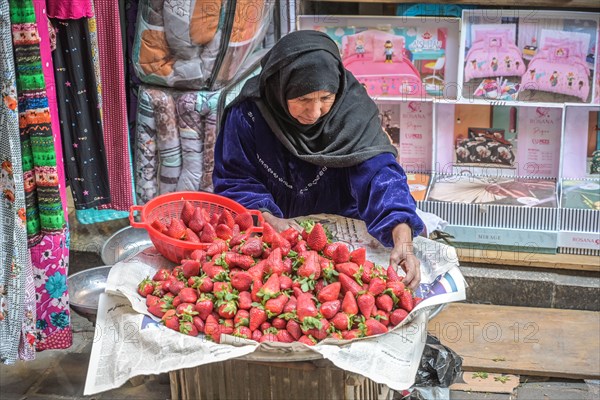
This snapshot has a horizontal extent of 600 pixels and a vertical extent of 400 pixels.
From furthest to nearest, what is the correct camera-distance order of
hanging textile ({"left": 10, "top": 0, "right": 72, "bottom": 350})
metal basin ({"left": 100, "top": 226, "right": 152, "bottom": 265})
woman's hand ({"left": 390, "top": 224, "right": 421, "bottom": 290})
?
metal basin ({"left": 100, "top": 226, "right": 152, "bottom": 265}), hanging textile ({"left": 10, "top": 0, "right": 72, "bottom": 350}), woman's hand ({"left": 390, "top": 224, "right": 421, "bottom": 290})

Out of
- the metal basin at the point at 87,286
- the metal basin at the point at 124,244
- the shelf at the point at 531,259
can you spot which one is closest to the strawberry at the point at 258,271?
the metal basin at the point at 87,286

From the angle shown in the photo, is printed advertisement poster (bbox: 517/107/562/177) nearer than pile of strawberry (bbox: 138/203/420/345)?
No

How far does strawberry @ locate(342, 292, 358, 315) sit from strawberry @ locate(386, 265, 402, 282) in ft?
0.55

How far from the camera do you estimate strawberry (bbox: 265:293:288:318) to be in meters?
2.12

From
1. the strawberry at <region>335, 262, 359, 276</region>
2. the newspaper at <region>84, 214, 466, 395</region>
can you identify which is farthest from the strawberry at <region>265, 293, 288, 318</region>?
the strawberry at <region>335, 262, 359, 276</region>

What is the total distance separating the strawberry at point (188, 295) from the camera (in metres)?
2.19

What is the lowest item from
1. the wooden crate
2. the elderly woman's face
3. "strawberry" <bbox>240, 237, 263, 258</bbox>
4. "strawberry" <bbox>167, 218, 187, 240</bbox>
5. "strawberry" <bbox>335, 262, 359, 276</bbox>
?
the wooden crate

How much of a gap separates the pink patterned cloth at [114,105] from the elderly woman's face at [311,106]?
0.98 meters

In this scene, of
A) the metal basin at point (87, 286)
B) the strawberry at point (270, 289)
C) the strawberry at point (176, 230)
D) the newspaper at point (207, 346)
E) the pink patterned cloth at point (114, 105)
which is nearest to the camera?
the newspaper at point (207, 346)

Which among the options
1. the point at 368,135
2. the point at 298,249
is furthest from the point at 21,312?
the point at 368,135

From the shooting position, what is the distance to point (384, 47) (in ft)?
12.8

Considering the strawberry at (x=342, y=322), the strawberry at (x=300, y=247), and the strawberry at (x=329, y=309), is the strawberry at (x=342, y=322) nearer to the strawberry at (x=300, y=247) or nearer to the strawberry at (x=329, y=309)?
the strawberry at (x=329, y=309)

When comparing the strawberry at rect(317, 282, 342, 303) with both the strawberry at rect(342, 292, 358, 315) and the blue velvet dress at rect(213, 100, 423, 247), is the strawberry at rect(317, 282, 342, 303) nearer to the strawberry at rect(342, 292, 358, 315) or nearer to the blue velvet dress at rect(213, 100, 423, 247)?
the strawberry at rect(342, 292, 358, 315)

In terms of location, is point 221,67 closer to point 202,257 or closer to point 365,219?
point 365,219
